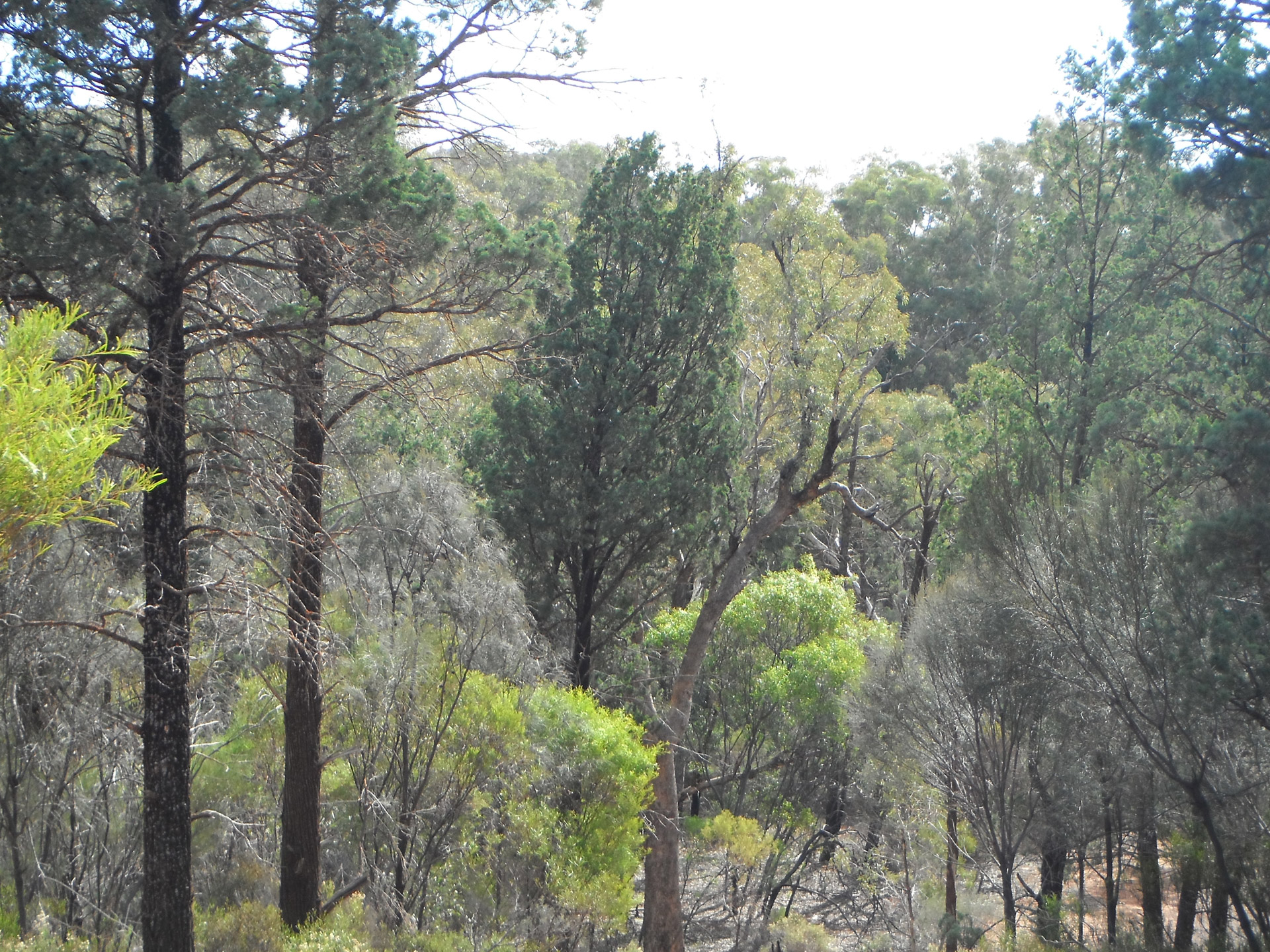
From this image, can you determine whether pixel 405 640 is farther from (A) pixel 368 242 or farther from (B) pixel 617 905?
(A) pixel 368 242

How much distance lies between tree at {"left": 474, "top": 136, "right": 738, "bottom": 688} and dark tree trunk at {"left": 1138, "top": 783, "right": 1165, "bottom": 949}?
670cm

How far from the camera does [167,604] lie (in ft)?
21.6

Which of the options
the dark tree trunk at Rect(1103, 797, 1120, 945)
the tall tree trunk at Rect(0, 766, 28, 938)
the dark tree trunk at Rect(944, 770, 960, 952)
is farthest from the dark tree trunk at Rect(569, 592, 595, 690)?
the tall tree trunk at Rect(0, 766, 28, 938)

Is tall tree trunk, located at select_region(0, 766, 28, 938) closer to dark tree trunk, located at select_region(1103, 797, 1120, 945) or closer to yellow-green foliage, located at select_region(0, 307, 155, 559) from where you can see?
yellow-green foliage, located at select_region(0, 307, 155, 559)

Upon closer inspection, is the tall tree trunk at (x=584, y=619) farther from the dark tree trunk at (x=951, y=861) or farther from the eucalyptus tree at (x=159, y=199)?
the eucalyptus tree at (x=159, y=199)

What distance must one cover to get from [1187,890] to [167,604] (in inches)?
464

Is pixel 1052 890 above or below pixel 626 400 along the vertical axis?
below

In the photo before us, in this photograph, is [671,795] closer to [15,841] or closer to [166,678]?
[15,841]

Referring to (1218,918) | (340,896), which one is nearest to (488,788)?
(340,896)

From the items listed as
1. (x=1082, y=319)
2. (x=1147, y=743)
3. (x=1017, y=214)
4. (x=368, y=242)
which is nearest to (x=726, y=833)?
(x=1147, y=743)

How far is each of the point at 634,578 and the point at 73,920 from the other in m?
8.48

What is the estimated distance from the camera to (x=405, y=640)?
38.9ft

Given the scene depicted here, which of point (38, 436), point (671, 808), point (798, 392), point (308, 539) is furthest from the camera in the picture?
point (671, 808)

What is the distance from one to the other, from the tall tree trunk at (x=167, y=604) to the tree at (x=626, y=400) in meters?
8.26
